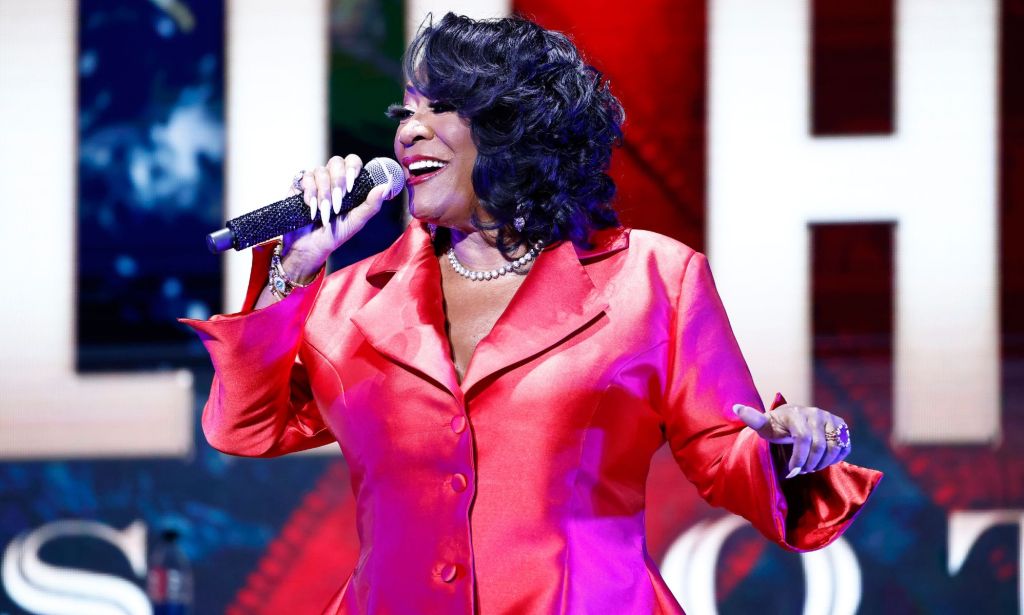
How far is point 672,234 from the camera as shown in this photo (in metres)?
2.68

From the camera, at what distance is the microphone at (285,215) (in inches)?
49.9

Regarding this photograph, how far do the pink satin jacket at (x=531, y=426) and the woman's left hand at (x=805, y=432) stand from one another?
0.07 m

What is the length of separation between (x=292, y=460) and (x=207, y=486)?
0.19 m

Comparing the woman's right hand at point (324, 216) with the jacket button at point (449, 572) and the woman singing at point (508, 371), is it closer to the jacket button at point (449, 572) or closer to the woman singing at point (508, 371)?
the woman singing at point (508, 371)

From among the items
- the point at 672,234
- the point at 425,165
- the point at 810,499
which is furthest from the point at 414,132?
the point at 672,234

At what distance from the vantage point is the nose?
1423 millimetres

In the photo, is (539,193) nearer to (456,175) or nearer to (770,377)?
(456,175)

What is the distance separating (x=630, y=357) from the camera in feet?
4.42

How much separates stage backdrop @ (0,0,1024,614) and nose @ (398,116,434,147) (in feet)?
3.95

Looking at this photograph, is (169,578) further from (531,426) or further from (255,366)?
(531,426)

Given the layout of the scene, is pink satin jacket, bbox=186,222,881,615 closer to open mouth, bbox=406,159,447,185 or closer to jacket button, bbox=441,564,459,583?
jacket button, bbox=441,564,459,583

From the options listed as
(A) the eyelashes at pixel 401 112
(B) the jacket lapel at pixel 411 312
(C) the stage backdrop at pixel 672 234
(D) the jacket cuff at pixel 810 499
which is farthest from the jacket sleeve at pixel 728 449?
(C) the stage backdrop at pixel 672 234

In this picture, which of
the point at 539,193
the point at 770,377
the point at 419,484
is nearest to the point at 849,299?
the point at 770,377

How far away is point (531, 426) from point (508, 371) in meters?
0.07
